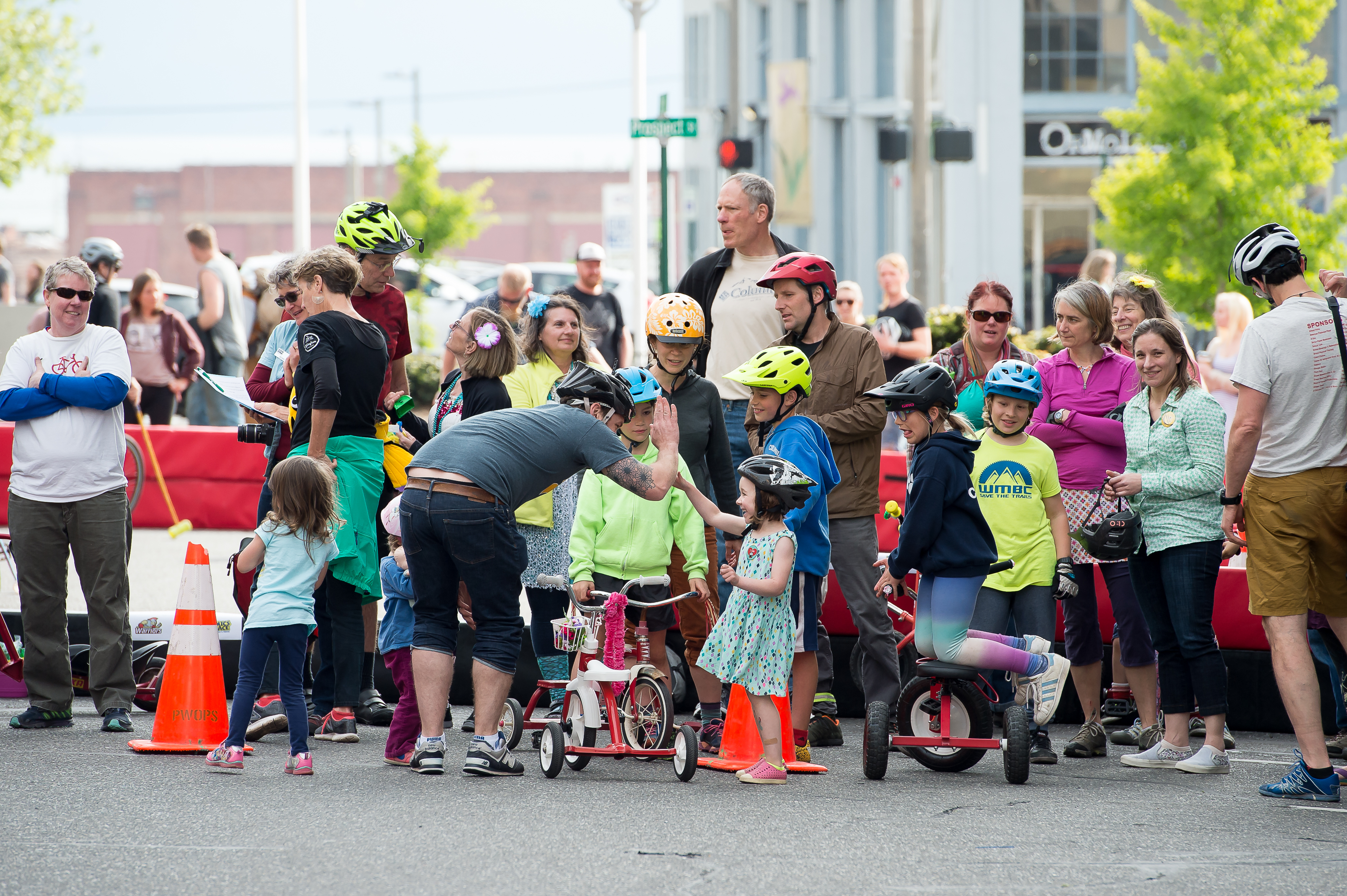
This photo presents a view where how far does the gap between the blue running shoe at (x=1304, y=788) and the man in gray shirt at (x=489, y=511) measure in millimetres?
2747

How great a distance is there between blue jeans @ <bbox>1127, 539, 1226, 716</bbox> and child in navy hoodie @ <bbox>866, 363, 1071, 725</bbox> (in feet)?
1.97

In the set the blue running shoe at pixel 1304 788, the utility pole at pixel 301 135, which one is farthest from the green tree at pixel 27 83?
the blue running shoe at pixel 1304 788

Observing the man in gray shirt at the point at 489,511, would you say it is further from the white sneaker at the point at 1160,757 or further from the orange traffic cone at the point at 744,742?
the white sneaker at the point at 1160,757

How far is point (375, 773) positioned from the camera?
6.60 meters

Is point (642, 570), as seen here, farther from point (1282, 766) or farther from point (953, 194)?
point (953, 194)

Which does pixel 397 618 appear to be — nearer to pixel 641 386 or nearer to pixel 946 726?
pixel 641 386

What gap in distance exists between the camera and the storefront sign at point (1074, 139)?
3014 cm

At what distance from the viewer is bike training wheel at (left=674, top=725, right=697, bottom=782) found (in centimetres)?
644

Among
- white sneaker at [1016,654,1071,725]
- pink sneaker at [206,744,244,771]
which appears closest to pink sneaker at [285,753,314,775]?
pink sneaker at [206,744,244,771]

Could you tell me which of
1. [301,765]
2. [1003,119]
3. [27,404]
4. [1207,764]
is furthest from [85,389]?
[1003,119]

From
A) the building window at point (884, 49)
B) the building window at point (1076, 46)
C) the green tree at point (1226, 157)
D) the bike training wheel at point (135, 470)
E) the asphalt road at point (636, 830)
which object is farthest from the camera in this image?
the building window at point (884, 49)

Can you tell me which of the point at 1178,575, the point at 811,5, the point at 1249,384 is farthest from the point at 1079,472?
the point at 811,5

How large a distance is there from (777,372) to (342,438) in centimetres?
216

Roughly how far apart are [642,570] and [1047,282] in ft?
82.2
